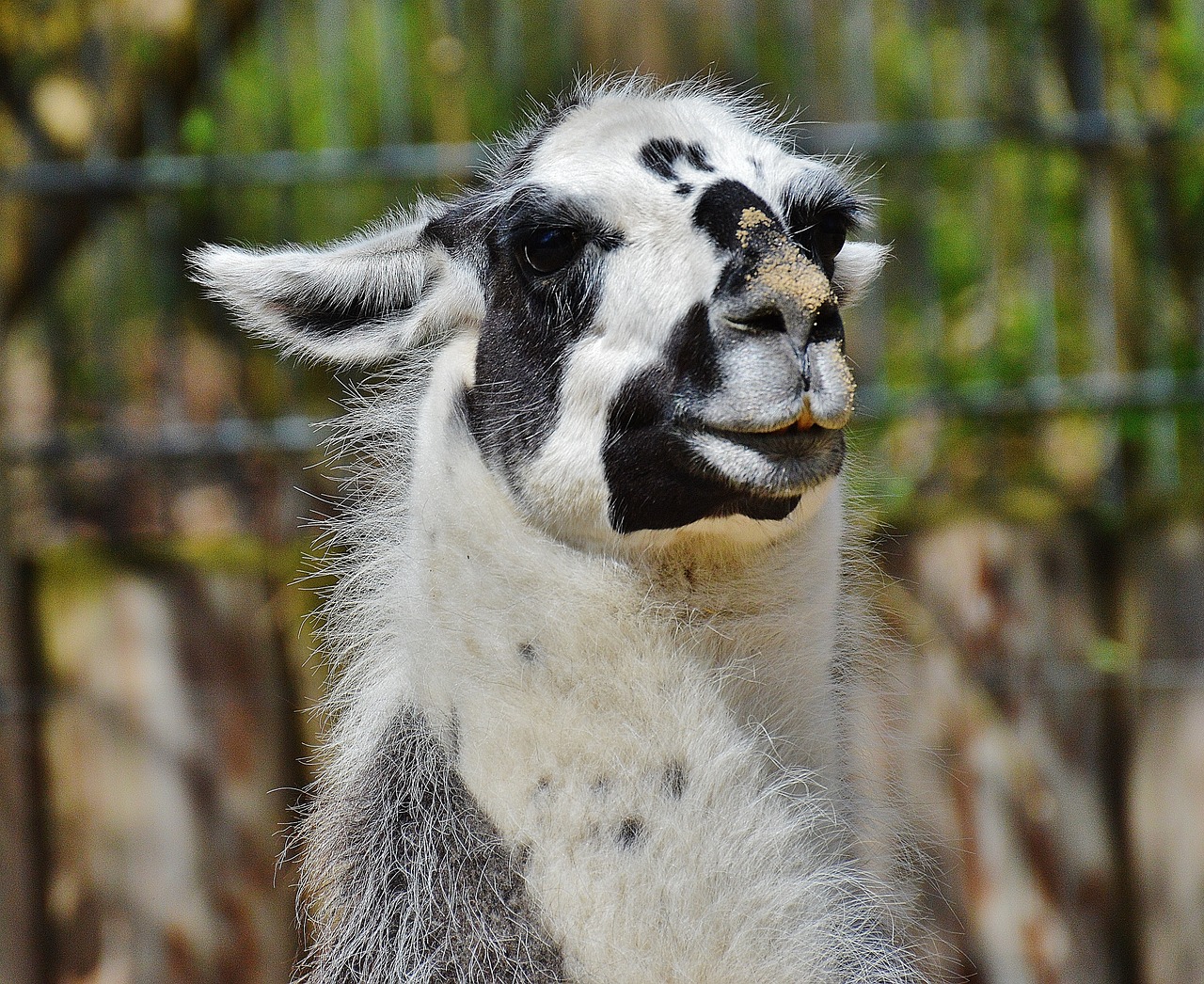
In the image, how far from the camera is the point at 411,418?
292cm

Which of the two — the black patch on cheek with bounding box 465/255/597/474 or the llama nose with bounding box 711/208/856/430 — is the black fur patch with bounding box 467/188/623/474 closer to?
the black patch on cheek with bounding box 465/255/597/474

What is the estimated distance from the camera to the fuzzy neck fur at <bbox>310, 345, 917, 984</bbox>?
2.18 m

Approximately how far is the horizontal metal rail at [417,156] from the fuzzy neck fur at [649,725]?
9.45ft

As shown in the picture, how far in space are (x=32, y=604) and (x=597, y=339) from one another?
3150mm

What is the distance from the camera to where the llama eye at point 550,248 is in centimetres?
242

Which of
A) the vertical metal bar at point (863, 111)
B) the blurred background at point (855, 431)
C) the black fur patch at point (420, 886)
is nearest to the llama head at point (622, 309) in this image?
the black fur patch at point (420, 886)

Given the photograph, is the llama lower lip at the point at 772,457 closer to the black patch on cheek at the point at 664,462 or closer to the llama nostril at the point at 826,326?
the black patch on cheek at the point at 664,462

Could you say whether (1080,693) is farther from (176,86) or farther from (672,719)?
(176,86)

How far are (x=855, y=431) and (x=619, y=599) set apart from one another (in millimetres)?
1810

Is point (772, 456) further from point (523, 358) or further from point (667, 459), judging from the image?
point (523, 358)

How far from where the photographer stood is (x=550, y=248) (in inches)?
96.0

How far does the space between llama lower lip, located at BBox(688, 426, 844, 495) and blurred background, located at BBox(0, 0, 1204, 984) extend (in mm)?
1545

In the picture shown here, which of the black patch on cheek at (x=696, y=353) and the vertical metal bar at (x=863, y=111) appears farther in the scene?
the vertical metal bar at (x=863, y=111)

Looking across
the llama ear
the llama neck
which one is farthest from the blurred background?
the llama neck
